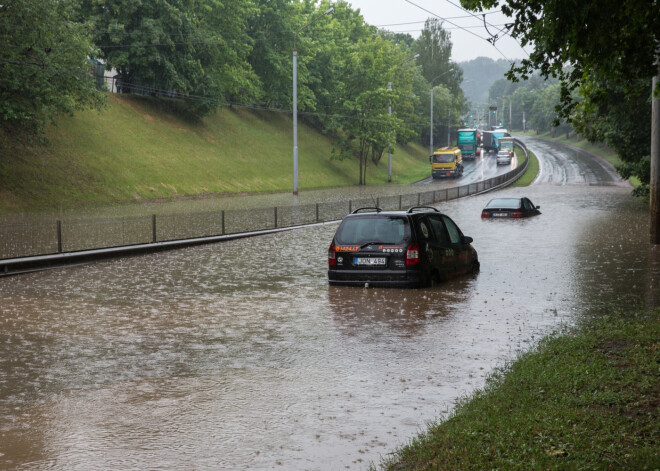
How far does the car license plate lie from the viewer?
556 inches

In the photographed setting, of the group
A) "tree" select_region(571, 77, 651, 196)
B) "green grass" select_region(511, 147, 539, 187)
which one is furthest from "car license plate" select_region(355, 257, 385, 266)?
"green grass" select_region(511, 147, 539, 187)

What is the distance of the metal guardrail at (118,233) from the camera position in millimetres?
18064

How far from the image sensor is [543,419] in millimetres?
5867

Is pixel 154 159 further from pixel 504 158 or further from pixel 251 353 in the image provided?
pixel 504 158

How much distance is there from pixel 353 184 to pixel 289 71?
14049mm

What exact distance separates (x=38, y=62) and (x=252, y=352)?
29.7 m

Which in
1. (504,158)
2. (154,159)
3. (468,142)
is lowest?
(154,159)

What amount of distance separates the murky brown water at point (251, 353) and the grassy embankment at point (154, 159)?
21597 millimetres

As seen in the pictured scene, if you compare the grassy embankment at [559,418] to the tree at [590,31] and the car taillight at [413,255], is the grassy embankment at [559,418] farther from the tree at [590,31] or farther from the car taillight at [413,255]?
the car taillight at [413,255]

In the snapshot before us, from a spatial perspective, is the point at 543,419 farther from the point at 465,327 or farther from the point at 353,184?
the point at 353,184

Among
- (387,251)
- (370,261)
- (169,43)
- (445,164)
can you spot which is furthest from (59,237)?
(445,164)

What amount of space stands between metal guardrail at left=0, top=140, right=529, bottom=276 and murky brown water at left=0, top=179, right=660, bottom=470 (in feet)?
3.65

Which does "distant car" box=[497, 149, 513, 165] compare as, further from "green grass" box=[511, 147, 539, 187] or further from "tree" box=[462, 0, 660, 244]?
"tree" box=[462, 0, 660, 244]

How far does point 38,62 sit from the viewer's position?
34.7 meters
